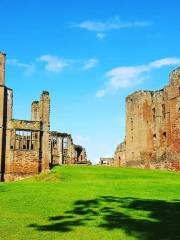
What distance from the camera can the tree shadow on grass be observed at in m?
15.5

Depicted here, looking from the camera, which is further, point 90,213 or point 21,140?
point 21,140

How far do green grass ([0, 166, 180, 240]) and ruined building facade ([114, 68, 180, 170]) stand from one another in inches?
999

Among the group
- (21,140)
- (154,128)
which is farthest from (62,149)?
(21,140)

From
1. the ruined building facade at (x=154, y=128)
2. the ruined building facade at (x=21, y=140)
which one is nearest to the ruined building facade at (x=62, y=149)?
the ruined building facade at (x=154, y=128)

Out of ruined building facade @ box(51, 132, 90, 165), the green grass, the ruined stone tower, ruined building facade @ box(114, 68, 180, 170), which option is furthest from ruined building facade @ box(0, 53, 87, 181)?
ruined building facade @ box(51, 132, 90, 165)

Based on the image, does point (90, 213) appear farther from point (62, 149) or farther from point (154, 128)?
point (62, 149)

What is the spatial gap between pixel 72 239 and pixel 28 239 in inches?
53.1

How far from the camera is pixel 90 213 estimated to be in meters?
18.2

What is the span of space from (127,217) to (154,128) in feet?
132

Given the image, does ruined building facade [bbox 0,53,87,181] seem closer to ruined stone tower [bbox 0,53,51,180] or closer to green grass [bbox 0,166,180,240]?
ruined stone tower [bbox 0,53,51,180]

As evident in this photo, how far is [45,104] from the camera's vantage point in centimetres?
4438

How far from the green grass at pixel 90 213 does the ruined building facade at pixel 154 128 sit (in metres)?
25.4

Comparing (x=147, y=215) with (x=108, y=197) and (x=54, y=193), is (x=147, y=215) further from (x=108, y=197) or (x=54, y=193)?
(x=54, y=193)

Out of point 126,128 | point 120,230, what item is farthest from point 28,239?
point 126,128
